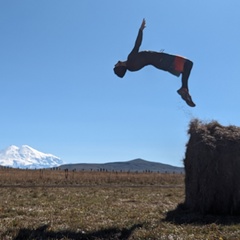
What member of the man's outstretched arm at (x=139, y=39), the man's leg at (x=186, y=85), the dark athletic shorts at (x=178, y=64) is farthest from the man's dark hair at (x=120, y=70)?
the man's leg at (x=186, y=85)

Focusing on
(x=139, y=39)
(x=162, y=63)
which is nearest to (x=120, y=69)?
(x=139, y=39)

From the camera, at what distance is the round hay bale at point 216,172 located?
1555 cm

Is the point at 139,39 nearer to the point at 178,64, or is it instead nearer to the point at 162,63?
the point at 162,63

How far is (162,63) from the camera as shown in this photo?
12.9 m

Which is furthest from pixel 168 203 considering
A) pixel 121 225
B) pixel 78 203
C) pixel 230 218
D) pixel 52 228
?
pixel 52 228

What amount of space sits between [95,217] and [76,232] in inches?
107

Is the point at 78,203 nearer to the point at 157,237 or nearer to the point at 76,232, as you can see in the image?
the point at 76,232

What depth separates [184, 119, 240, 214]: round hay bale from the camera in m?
15.5

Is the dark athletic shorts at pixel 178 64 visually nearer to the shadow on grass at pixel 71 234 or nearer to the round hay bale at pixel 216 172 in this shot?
the round hay bale at pixel 216 172

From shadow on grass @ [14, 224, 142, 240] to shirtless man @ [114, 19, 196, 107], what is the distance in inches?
169

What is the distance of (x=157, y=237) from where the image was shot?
425 inches

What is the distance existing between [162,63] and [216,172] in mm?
5065

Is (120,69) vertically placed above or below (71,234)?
above

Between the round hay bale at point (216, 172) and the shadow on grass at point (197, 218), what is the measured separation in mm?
501
